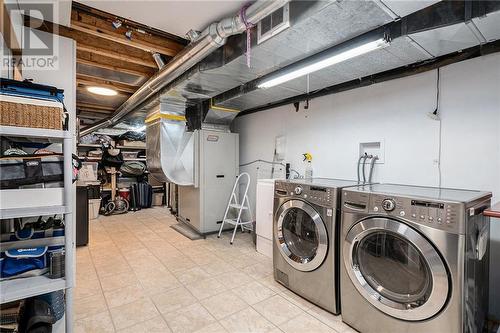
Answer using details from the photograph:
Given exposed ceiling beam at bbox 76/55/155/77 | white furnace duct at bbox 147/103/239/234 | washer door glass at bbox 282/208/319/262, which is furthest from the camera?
white furnace duct at bbox 147/103/239/234

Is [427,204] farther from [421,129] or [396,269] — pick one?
[421,129]

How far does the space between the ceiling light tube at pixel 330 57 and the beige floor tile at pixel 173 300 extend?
2327mm

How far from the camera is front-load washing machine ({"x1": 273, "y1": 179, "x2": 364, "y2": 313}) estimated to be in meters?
2.09

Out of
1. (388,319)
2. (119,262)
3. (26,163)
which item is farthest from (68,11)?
(388,319)

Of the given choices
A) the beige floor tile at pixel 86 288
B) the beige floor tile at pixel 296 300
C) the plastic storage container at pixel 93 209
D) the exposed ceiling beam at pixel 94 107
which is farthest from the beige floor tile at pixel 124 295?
the exposed ceiling beam at pixel 94 107

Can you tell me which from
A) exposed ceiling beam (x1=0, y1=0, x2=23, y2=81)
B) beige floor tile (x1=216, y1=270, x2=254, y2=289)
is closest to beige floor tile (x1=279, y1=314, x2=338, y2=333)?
beige floor tile (x1=216, y1=270, x2=254, y2=289)

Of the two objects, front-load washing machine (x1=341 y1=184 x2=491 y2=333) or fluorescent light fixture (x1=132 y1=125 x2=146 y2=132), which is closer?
front-load washing machine (x1=341 y1=184 x2=491 y2=333)

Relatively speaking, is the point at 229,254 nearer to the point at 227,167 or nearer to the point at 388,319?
the point at 227,167

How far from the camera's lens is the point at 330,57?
1.96 meters

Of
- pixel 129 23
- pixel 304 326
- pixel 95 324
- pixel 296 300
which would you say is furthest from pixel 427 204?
pixel 129 23

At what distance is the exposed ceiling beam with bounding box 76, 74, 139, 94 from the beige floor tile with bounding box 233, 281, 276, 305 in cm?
333

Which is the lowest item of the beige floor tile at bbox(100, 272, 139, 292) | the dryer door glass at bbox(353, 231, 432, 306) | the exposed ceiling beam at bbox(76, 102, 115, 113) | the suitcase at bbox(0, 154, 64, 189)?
the beige floor tile at bbox(100, 272, 139, 292)

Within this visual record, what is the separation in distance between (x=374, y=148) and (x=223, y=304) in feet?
7.26

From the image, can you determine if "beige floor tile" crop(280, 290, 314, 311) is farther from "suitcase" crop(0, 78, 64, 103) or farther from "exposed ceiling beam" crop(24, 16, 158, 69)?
"exposed ceiling beam" crop(24, 16, 158, 69)
